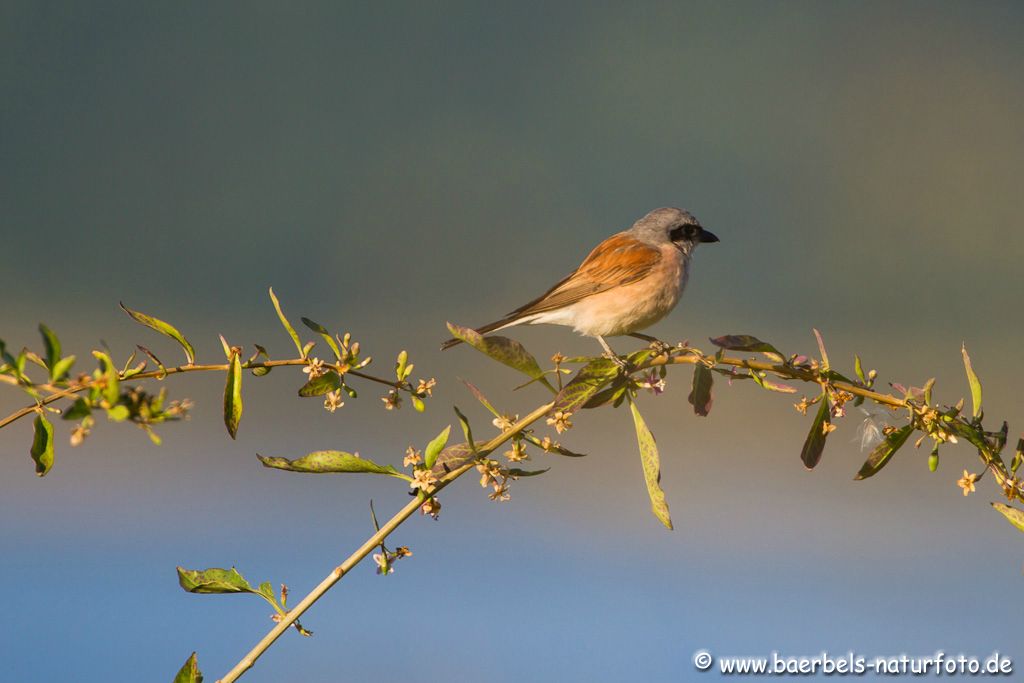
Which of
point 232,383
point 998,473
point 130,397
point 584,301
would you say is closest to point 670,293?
point 584,301

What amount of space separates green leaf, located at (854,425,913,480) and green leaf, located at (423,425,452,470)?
0.68ft

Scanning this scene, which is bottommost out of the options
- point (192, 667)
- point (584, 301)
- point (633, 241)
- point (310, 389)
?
point (192, 667)

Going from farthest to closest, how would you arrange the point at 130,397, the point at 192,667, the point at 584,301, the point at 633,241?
the point at 633,241
the point at 584,301
the point at 192,667
the point at 130,397

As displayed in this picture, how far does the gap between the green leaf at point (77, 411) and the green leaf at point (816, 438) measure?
336 mm

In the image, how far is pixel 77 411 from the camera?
284 mm

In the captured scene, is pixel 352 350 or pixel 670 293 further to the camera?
pixel 670 293

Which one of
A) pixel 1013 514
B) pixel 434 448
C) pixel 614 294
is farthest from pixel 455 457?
pixel 614 294

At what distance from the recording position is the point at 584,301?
1.09 meters

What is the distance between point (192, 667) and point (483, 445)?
154mm

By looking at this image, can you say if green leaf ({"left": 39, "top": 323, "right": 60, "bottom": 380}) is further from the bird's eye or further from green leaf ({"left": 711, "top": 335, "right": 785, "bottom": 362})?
the bird's eye

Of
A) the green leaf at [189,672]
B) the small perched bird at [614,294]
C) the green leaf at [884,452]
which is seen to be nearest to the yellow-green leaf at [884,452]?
the green leaf at [884,452]

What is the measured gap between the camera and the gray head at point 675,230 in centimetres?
122

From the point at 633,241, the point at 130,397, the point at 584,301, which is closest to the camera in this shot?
the point at 130,397

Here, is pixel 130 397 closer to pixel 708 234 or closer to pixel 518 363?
pixel 518 363
